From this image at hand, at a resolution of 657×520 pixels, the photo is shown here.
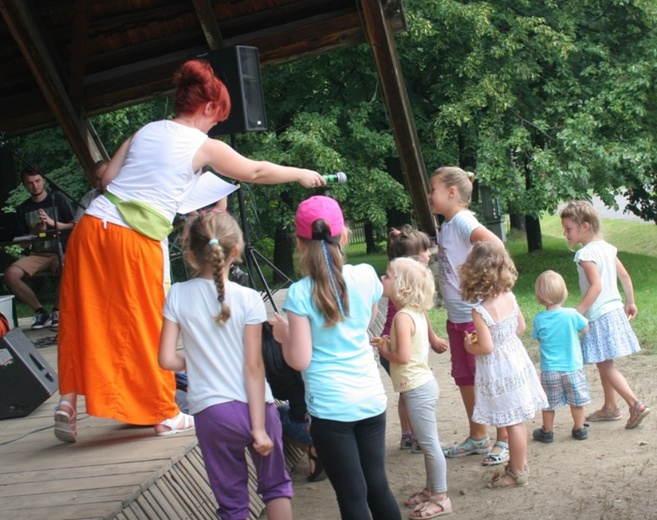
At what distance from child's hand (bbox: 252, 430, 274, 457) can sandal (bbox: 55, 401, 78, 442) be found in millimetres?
1336

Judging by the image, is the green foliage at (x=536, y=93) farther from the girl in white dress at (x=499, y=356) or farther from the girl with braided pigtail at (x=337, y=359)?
the girl with braided pigtail at (x=337, y=359)

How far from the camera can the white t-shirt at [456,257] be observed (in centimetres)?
471

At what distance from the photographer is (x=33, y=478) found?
11.9 feet

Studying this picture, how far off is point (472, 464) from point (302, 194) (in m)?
9.54

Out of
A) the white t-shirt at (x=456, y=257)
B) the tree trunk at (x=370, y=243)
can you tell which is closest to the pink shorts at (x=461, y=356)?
the white t-shirt at (x=456, y=257)

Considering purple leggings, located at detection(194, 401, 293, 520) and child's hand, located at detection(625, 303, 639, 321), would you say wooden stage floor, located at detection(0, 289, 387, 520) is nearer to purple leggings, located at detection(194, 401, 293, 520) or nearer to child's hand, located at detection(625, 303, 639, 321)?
purple leggings, located at detection(194, 401, 293, 520)

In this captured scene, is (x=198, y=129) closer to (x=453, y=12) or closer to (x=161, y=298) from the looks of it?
(x=161, y=298)

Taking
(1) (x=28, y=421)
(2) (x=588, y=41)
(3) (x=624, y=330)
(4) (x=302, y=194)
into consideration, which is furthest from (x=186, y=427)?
(2) (x=588, y=41)

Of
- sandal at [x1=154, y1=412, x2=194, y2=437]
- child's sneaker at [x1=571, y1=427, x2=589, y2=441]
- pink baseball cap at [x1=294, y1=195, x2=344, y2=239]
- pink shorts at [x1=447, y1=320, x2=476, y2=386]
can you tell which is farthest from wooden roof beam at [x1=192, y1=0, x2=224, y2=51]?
pink baseball cap at [x1=294, y1=195, x2=344, y2=239]

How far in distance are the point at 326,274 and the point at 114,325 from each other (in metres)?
1.22

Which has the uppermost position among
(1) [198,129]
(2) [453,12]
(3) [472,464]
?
(2) [453,12]

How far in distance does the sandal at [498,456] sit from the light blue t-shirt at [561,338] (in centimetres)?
59

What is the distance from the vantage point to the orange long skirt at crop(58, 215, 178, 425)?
3836mm

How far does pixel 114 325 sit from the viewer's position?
12.7ft
